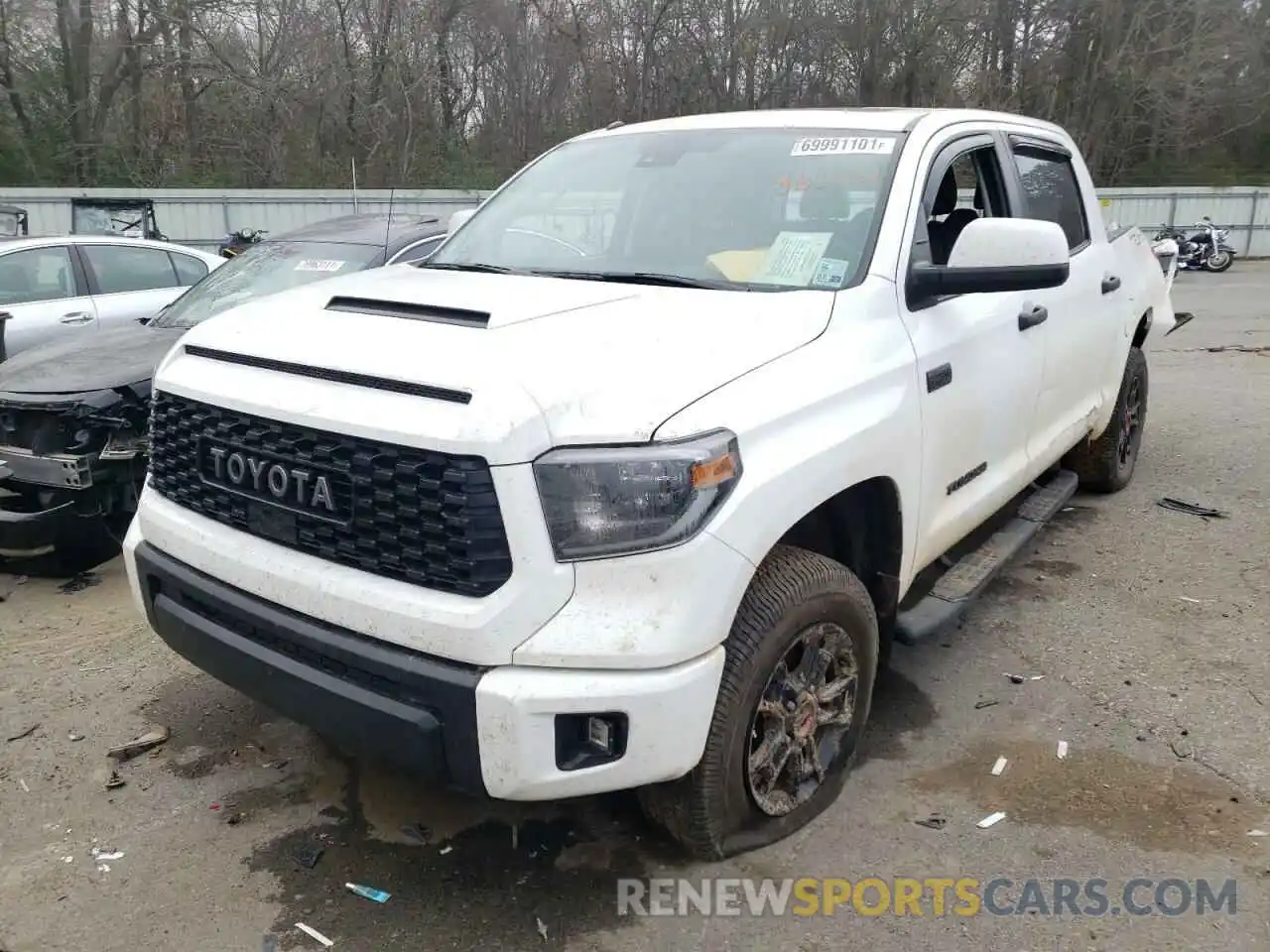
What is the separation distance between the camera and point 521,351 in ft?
7.82

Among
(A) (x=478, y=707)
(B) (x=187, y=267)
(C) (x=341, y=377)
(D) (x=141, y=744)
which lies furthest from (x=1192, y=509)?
(B) (x=187, y=267)

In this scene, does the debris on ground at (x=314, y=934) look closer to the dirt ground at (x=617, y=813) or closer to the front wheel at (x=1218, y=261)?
the dirt ground at (x=617, y=813)

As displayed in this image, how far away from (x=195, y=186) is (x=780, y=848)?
24.2 meters

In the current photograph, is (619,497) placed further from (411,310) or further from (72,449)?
(72,449)

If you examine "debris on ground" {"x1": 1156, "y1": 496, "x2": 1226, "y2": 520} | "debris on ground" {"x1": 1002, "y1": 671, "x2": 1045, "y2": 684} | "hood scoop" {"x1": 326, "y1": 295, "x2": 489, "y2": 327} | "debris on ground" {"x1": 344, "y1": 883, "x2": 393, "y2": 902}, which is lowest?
"debris on ground" {"x1": 1002, "y1": 671, "x2": 1045, "y2": 684}

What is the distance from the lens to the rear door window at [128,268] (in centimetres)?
782

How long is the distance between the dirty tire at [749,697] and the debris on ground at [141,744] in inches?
71.2

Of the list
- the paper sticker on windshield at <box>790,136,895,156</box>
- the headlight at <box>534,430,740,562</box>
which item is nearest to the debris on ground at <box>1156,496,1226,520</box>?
the paper sticker on windshield at <box>790,136,895,156</box>

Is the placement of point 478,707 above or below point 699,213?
below

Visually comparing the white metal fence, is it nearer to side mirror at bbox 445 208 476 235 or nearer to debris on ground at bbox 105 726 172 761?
side mirror at bbox 445 208 476 235

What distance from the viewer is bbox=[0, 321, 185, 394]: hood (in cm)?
465

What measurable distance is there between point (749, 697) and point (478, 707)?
695 millimetres

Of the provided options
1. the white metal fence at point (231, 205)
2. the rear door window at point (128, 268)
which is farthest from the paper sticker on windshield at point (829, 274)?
the white metal fence at point (231, 205)

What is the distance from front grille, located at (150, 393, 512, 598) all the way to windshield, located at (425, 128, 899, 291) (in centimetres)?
119
